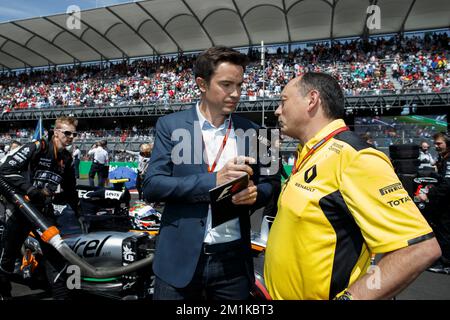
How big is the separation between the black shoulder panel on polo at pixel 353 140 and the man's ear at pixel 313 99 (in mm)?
201

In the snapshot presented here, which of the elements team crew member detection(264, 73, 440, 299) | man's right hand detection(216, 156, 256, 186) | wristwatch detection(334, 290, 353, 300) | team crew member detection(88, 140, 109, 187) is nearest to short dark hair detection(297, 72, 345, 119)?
team crew member detection(264, 73, 440, 299)

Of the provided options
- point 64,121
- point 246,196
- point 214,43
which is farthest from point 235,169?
point 214,43

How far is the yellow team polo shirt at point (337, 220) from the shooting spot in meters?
1.12

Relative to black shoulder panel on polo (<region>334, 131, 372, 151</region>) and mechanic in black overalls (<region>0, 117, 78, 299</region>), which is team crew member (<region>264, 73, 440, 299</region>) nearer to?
black shoulder panel on polo (<region>334, 131, 372, 151</region>)

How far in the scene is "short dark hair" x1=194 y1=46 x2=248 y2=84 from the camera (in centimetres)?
169

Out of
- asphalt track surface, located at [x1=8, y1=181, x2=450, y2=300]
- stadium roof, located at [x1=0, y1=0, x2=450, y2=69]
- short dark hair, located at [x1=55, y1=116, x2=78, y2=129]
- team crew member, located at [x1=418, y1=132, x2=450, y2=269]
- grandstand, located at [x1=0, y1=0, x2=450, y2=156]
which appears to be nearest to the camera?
short dark hair, located at [x1=55, y1=116, x2=78, y2=129]

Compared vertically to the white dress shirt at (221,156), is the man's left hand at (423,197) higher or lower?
lower

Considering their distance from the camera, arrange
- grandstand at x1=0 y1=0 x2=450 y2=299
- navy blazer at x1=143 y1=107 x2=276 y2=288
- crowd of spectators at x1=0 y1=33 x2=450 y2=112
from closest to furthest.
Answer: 1. navy blazer at x1=143 y1=107 x2=276 y2=288
2. grandstand at x1=0 y1=0 x2=450 y2=299
3. crowd of spectators at x1=0 y1=33 x2=450 y2=112

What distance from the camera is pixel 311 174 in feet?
4.35

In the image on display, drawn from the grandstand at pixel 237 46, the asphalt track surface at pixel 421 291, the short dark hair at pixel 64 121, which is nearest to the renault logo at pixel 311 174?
the short dark hair at pixel 64 121

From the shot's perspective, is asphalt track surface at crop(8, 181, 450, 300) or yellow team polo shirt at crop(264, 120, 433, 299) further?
asphalt track surface at crop(8, 181, 450, 300)

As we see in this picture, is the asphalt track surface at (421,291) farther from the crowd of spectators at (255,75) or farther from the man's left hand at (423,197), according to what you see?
the crowd of spectators at (255,75)

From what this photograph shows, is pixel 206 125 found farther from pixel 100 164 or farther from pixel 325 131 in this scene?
pixel 100 164

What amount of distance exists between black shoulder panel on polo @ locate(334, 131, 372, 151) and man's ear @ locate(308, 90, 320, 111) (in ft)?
0.66
